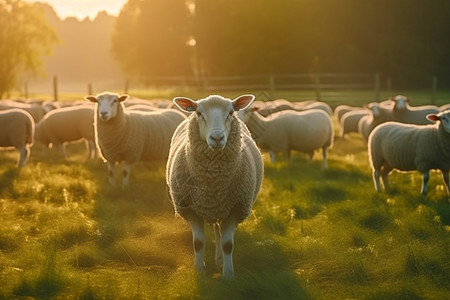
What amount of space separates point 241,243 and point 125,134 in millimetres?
3940

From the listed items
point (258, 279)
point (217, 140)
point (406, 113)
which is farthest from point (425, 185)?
point (406, 113)

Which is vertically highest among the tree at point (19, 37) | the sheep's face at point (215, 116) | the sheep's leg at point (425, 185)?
the tree at point (19, 37)

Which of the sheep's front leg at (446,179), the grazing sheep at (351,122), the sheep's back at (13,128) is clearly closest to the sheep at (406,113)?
the grazing sheep at (351,122)

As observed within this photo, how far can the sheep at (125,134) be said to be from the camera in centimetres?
849

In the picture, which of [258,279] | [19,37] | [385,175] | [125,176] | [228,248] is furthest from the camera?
[19,37]

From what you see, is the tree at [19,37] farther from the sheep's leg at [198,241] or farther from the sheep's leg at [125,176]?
the sheep's leg at [198,241]

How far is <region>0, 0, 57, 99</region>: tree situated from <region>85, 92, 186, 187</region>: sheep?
29.6 meters

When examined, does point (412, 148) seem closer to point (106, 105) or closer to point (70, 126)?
point (106, 105)

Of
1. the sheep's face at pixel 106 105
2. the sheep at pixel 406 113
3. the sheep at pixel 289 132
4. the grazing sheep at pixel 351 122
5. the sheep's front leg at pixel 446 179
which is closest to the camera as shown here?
the sheep's front leg at pixel 446 179

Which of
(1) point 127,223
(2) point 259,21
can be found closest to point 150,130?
(1) point 127,223

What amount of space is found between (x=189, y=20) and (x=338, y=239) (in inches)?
1661

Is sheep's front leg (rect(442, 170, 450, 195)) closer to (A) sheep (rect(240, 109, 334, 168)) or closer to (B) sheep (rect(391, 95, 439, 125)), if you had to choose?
(A) sheep (rect(240, 109, 334, 168))

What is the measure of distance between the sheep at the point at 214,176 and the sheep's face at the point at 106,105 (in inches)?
140

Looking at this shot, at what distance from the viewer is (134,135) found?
8.91 metres
